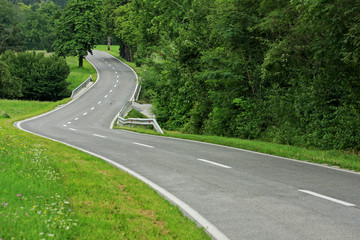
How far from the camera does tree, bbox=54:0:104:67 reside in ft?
235

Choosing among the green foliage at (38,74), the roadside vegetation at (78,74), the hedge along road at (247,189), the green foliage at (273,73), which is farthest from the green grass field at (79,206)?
the roadside vegetation at (78,74)

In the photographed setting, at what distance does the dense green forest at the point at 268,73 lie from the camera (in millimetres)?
12905

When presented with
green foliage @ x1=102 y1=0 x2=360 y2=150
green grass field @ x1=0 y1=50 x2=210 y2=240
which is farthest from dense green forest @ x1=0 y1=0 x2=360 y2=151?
green grass field @ x1=0 y1=50 x2=210 y2=240

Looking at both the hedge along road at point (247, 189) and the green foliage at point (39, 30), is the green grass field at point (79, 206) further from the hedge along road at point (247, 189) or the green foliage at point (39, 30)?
the green foliage at point (39, 30)

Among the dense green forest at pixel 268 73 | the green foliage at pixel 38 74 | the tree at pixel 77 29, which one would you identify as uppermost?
the tree at pixel 77 29

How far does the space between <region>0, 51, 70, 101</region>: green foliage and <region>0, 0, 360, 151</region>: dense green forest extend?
3087 centimetres

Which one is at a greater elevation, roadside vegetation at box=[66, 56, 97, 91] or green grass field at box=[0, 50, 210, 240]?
green grass field at box=[0, 50, 210, 240]

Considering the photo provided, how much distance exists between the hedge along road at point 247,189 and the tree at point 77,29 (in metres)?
61.0

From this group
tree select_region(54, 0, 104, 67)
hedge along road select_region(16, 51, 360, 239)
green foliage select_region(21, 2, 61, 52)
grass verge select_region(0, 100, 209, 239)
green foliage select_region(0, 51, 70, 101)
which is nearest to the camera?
grass verge select_region(0, 100, 209, 239)

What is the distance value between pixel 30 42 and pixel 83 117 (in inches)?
4125

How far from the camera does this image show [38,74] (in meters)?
56.9

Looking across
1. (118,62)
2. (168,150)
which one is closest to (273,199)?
(168,150)

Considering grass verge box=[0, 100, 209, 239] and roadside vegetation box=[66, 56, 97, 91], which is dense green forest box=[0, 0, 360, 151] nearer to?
grass verge box=[0, 100, 209, 239]

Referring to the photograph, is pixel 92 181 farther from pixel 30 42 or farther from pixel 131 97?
pixel 30 42
